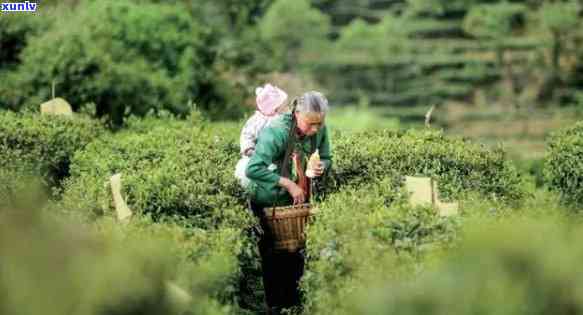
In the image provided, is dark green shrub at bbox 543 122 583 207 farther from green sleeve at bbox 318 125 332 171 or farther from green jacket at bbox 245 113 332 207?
green jacket at bbox 245 113 332 207

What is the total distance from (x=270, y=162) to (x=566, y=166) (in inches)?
102

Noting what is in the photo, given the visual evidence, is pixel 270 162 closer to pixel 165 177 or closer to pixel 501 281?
pixel 165 177

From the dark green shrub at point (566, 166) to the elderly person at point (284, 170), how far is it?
2.01 m

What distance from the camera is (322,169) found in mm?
7148

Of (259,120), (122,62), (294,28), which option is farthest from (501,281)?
(294,28)

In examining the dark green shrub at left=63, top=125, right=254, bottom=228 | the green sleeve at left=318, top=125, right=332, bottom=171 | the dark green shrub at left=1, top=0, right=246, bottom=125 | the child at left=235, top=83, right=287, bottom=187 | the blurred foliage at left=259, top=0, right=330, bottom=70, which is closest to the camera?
the dark green shrub at left=63, top=125, right=254, bottom=228

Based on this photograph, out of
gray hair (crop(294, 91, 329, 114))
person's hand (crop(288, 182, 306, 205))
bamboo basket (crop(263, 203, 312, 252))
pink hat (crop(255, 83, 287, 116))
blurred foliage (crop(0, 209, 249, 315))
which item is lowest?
bamboo basket (crop(263, 203, 312, 252))

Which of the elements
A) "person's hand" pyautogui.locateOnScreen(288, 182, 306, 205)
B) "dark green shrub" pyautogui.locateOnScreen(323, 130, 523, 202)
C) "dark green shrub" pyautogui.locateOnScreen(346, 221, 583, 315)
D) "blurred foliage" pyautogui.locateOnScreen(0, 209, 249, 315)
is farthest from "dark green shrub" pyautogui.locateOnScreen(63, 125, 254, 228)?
"dark green shrub" pyautogui.locateOnScreen(346, 221, 583, 315)

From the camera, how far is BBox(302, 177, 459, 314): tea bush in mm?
5211

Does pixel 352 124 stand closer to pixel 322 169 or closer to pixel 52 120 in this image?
pixel 52 120

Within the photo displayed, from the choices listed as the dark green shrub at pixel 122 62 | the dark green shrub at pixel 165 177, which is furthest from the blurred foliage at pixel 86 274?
the dark green shrub at pixel 122 62

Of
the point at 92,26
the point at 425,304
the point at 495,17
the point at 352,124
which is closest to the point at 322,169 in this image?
the point at 425,304

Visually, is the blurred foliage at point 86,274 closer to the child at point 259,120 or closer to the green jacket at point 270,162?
the green jacket at point 270,162

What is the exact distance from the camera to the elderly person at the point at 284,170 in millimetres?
7043
